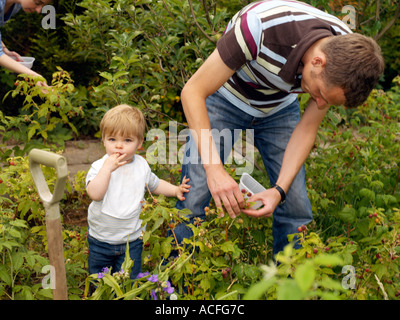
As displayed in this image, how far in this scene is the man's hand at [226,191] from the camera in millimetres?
1990

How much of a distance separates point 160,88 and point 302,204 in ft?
4.50

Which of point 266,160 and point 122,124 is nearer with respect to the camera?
point 122,124

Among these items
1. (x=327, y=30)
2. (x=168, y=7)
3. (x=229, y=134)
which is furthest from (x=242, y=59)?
(x=168, y=7)

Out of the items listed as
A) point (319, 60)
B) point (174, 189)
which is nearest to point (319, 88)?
point (319, 60)

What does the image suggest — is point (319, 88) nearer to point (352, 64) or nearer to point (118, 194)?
point (352, 64)

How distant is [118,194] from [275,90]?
903 mm

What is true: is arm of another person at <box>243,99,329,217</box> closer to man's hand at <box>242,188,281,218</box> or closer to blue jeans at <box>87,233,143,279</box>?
man's hand at <box>242,188,281,218</box>

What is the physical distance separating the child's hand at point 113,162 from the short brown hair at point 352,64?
0.99 meters

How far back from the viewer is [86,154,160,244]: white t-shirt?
2199 mm

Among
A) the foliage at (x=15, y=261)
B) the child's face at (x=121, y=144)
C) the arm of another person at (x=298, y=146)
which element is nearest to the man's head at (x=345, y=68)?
the arm of another person at (x=298, y=146)

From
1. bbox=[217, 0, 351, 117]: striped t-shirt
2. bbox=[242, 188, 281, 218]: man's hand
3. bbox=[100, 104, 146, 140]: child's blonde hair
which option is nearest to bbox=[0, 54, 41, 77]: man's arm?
bbox=[100, 104, 146, 140]: child's blonde hair

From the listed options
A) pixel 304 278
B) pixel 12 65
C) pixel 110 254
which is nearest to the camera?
pixel 304 278

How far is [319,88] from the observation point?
6.13ft

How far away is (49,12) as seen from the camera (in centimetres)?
448
